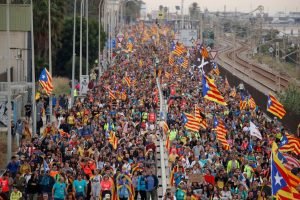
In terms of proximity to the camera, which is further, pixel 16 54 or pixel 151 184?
pixel 16 54

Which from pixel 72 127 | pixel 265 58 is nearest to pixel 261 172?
Answer: pixel 72 127

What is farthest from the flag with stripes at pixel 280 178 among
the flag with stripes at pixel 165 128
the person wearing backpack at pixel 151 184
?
the flag with stripes at pixel 165 128

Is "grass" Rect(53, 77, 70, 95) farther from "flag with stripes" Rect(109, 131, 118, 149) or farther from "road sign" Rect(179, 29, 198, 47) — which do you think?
"road sign" Rect(179, 29, 198, 47)

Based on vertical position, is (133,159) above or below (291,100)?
above

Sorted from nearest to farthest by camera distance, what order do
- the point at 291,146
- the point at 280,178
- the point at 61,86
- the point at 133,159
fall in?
the point at 280,178
the point at 291,146
the point at 133,159
the point at 61,86

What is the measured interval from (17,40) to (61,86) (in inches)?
263

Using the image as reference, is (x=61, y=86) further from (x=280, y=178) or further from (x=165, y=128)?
(x=280, y=178)

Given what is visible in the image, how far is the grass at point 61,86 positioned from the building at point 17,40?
3.35 m

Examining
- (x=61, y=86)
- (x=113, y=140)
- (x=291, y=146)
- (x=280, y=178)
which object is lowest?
(x=61, y=86)

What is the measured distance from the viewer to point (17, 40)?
54000 mm

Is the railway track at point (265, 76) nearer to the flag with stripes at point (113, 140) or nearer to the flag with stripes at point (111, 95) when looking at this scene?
the flag with stripes at point (111, 95)

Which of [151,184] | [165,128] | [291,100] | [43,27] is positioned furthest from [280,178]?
[43,27]

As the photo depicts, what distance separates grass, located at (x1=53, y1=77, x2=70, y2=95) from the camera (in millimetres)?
57438

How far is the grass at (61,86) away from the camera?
57.4 m
